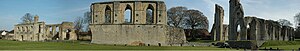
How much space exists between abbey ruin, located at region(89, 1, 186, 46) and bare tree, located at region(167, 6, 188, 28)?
29367 mm

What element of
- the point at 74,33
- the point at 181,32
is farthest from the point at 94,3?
the point at 74,33

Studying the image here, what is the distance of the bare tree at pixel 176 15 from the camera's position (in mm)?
73400

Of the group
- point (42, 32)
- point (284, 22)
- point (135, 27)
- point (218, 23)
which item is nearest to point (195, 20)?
point (218, 23)

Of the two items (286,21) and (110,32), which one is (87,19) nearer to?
(110,32)

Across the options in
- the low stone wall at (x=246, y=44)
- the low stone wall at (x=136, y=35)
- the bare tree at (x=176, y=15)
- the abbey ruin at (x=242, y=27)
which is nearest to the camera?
the low stone wall at (x=136, y=35)

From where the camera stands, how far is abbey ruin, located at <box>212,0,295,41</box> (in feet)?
192

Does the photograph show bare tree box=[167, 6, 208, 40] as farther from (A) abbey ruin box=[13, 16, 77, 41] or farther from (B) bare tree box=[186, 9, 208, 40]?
(A) abbey ruin box=[13, 16, 77, 41]

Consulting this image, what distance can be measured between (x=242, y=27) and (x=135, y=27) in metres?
22.0

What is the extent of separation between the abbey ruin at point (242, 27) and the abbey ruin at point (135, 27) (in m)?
17.8

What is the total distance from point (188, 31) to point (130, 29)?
35837 mm

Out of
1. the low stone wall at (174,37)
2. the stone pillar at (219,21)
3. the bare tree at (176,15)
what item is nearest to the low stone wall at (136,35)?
the low stone wall at (174,37)

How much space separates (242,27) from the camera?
59.1 meters

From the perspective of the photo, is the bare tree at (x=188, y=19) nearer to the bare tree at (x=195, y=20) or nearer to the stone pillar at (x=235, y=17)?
the bare tree at (x=195, y=20)

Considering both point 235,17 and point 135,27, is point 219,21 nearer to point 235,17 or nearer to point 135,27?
point 235,17
